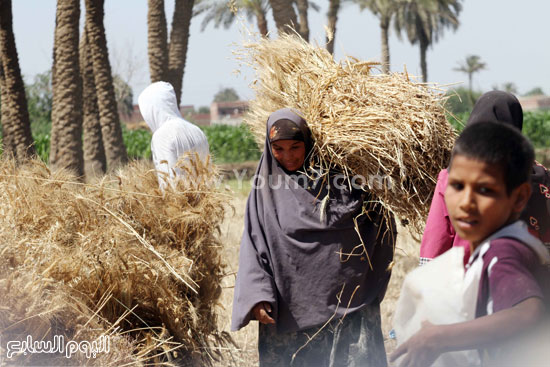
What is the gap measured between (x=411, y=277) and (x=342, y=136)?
1.40 meters

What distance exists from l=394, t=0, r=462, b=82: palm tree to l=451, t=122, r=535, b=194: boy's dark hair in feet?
99.4

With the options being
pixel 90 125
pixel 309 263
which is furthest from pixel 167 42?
pixel 309 263

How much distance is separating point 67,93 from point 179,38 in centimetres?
335

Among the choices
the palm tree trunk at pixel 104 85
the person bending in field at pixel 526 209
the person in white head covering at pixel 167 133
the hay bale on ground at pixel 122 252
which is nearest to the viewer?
the person bending in field at pixel 526 209

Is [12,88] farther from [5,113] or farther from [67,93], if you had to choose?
[67,93]

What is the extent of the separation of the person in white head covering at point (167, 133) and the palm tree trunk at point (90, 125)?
5.54 metres

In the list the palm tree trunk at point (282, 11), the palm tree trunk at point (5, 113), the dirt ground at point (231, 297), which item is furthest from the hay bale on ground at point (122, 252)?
the palm tree trunk at point (282, 11)

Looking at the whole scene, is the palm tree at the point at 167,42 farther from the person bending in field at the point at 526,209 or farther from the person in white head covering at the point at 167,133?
the person bending in field at the point at 526,209

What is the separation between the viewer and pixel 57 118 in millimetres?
9055

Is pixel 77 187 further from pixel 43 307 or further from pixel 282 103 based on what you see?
pixel 282 103

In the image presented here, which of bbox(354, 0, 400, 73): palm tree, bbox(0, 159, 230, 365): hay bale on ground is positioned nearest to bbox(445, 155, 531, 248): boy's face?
bbox(0, 159, 230, 365): hay bale on ground

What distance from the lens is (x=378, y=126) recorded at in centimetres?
287

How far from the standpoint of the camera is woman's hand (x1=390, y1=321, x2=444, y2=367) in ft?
4.63

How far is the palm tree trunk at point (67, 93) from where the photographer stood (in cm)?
881
